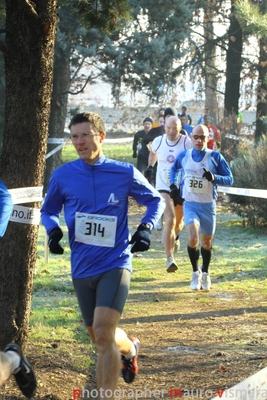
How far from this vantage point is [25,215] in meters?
6.86

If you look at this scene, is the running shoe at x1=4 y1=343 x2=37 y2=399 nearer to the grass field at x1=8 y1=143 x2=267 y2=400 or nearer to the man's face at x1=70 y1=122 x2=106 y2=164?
the grass field at x1=8 y1=143 x2=267 y2=400

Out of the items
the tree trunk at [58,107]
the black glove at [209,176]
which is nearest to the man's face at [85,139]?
the black glove at [209,176]

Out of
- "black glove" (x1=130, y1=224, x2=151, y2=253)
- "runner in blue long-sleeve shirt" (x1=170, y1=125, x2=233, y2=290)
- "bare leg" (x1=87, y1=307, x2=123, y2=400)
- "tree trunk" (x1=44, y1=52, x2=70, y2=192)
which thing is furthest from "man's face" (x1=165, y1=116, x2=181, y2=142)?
"tree trunk" (x1=44, y1=52, x2=70, y2=192)

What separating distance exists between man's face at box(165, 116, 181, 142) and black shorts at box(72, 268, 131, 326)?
7137mm

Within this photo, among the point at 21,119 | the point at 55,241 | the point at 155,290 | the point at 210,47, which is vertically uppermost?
the point at 210,47

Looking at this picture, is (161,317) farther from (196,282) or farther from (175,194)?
(175,194)

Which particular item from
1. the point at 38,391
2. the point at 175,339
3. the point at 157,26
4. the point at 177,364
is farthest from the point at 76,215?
the point at 157,26

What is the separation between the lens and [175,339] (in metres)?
8.52

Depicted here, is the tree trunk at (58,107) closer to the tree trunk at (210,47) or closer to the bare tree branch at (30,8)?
the tree trunk at (210,47)

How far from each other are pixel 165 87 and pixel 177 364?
24001 millimetres

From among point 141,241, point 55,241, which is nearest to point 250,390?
point 141,241

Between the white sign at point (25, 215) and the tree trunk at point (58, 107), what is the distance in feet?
53.5

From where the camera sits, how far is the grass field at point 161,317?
23.2ft

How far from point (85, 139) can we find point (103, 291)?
1088mm
